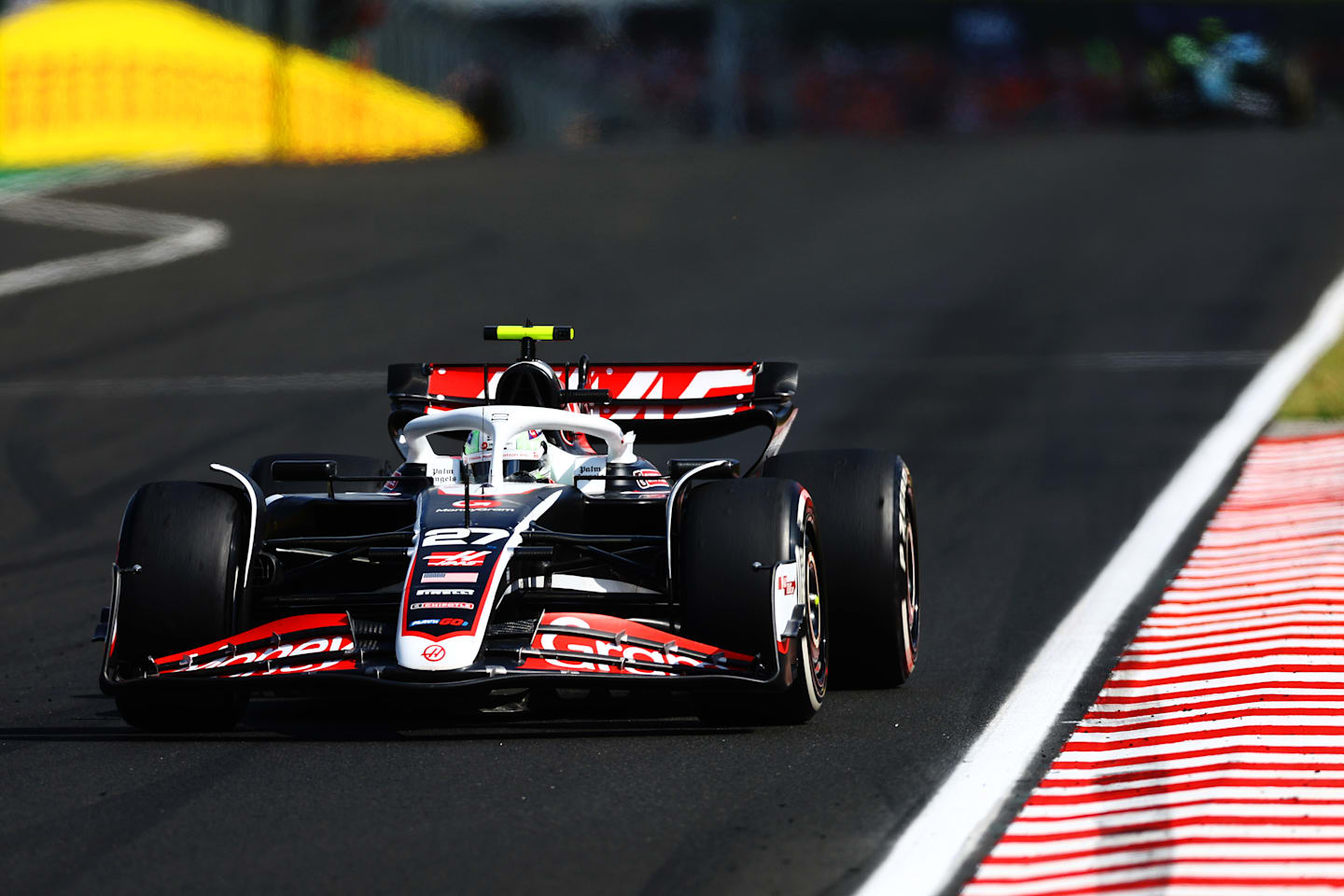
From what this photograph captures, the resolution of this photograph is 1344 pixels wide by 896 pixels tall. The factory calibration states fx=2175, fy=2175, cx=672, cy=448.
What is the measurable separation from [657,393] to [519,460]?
1095 millimetres

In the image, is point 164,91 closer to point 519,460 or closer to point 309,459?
point 309,459

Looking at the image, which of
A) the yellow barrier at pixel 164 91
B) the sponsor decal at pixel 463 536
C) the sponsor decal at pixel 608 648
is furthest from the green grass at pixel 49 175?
the sponsor decal at pixel 608 648

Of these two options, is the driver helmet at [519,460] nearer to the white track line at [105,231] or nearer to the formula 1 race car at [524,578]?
the formula 1 race car at [524,578]

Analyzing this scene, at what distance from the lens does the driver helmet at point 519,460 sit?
23.5 ft

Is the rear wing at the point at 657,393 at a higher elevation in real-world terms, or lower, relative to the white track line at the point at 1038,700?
higher

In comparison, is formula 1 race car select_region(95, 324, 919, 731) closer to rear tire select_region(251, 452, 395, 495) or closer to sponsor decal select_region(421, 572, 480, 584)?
sponsor decal select_region(421, 572, 480, 584)

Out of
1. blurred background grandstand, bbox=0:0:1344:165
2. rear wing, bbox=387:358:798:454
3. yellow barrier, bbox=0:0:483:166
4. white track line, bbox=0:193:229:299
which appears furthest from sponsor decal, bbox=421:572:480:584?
blurred background grandstand, bbox=0:0:1344:165

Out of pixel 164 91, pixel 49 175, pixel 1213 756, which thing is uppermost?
pixel 164 91

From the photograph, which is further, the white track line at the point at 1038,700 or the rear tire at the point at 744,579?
the rear tire at the point at 744,579

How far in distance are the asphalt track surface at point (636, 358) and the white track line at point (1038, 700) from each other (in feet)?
0.30

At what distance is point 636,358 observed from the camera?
18344 millimetres

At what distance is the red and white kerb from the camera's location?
454 cm

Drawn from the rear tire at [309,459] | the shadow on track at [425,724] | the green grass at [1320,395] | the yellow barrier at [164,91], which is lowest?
the shadow on track at [425,724]

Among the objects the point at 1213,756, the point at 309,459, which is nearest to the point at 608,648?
the point at 1213,756
